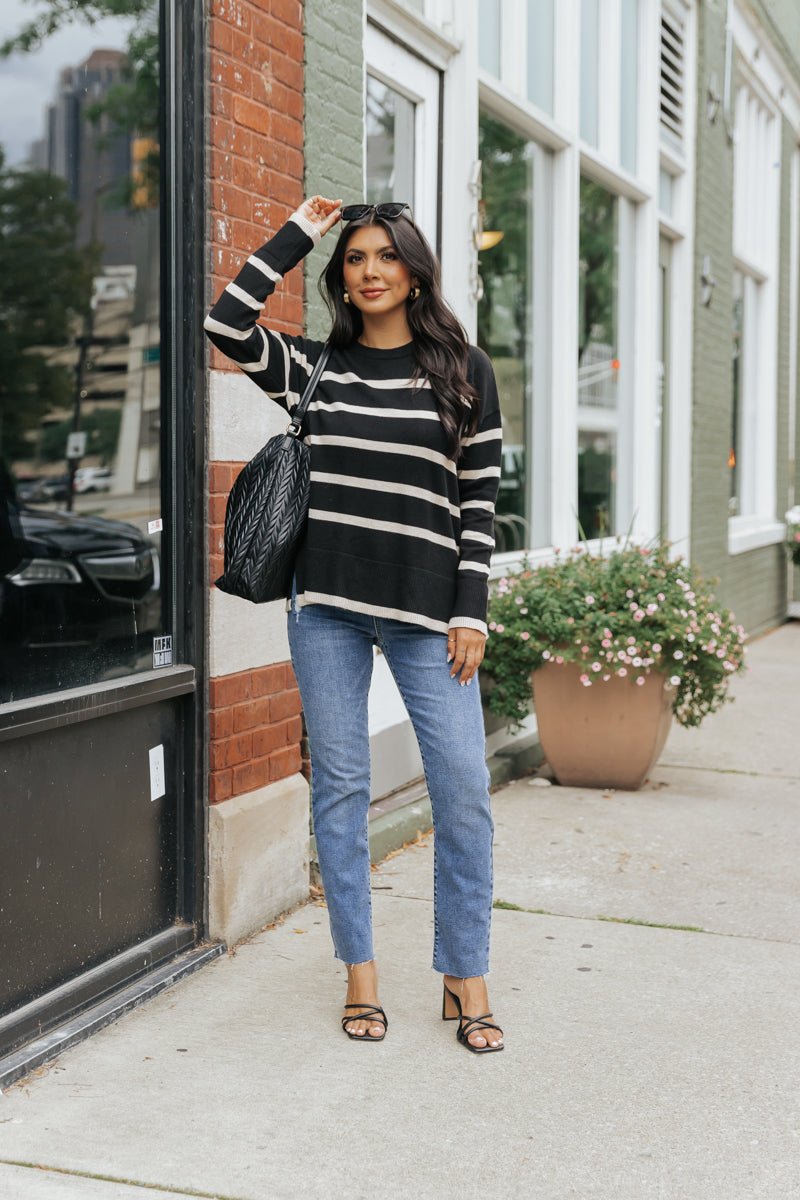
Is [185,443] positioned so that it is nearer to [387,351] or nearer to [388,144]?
[387,351]

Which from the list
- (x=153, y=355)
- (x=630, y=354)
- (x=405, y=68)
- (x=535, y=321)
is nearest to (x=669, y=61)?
(x=630, y=354)

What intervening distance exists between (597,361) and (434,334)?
17.3 feet

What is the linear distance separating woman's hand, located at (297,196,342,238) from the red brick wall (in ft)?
2.25

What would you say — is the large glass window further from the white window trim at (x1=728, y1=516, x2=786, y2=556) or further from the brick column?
the white window trim at (x1=728, y1=516, x2=786, y2=556)

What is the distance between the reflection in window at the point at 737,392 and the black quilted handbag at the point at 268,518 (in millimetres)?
9420

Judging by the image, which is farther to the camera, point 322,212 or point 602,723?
point 602,723

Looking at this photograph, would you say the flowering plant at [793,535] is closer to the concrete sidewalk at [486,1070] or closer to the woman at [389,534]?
the concrete sidewalk at [486,1070]

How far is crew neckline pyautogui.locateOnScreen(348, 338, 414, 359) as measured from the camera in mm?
3287

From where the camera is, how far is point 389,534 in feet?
10.6

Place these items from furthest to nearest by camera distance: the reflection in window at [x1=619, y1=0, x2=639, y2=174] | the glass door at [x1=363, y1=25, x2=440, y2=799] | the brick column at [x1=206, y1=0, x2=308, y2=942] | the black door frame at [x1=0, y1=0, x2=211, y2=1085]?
the reflection in window at [x1=619, y1=0, x2=639, y2=174] < the glass door at [x1=363, y1=25, x2=440, y2=799] < the brick column at [x1=206, y1=0, x2=308, y2=942] < the black door frame at [x1=0, y1=0, x2=211, y2=1085]

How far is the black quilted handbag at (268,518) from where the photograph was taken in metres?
3.20

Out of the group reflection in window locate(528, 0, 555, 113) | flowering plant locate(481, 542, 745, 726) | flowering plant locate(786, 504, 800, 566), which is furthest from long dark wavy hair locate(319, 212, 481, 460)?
flowering plant locate(786, 504, 800, 566)

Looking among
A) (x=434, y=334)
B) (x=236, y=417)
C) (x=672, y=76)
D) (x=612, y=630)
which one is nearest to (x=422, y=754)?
(x=434, y=334)

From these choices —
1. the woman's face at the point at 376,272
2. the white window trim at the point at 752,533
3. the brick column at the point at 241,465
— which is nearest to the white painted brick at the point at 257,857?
the brick column at the point at 241,465
